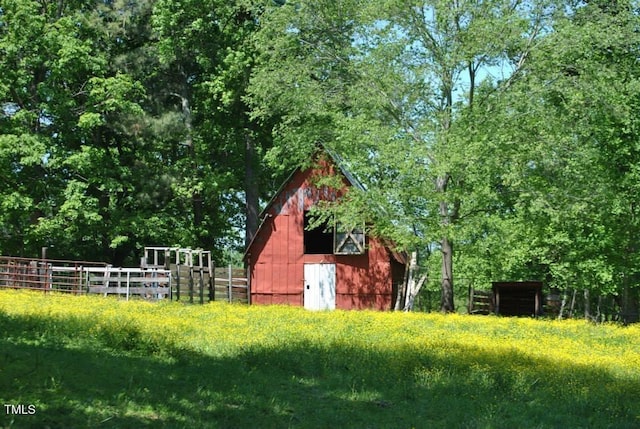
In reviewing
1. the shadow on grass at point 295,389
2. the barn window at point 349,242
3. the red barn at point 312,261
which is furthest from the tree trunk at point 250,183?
the shadow on grass at point 295,389

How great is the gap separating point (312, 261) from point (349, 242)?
2.09 meters

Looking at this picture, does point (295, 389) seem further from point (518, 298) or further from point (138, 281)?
point (518, 298)

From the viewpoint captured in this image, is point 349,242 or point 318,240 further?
point 318,240

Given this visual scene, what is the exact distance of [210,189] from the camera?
39625mm

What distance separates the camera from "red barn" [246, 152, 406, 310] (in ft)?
113

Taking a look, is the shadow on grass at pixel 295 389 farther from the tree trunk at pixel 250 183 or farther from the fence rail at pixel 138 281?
the tree trunk at pixel 250 183

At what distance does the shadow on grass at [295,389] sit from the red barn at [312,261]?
18.8 metres

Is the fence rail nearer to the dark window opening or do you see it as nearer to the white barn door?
the white barn door

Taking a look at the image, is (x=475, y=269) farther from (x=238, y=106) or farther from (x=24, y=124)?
(x=24, y=124)

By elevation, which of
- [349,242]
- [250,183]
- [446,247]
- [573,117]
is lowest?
[446,247]

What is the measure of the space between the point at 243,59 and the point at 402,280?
46.4ft

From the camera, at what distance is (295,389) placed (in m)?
12.0

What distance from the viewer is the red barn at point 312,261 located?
34.5 m

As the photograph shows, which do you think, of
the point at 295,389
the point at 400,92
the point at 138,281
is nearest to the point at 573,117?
the point at 400,92
